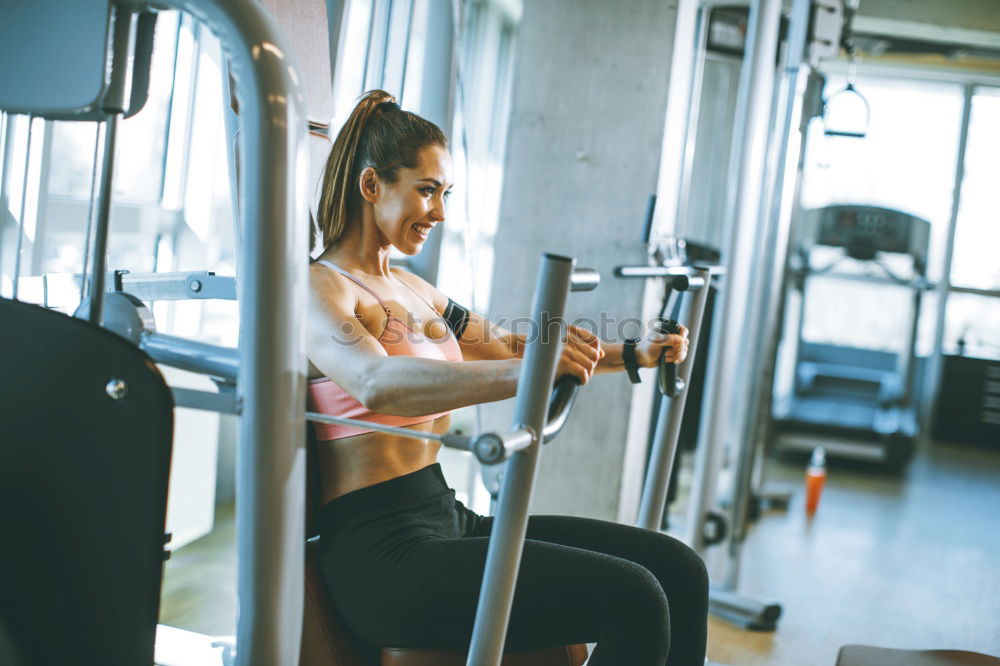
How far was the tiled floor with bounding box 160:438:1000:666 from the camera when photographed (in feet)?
9.09

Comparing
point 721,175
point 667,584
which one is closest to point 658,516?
point 667,584

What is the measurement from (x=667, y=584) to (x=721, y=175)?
581cm

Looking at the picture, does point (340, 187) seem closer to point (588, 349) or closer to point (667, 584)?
point (588, 349)

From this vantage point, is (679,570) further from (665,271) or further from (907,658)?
(907,658)

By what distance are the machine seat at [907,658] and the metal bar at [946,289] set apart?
608cm

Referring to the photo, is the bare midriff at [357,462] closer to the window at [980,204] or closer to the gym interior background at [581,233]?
the gym interior background at [581,233]

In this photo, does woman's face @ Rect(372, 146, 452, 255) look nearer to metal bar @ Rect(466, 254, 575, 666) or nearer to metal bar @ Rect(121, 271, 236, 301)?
metal bar @ Rect(121, 271, 236, 301)

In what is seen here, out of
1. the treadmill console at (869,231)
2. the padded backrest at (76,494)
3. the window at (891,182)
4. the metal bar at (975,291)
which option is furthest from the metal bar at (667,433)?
the metal bar at (975,291)

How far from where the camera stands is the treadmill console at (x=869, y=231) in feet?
20.2

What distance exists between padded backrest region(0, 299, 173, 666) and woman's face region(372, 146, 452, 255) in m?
0.60

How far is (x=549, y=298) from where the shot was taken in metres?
1.09

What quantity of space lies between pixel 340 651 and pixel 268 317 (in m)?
0.59

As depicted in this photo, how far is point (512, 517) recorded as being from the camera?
46.0 inches

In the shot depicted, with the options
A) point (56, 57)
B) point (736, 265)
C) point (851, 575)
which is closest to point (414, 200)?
point (56, 57)
